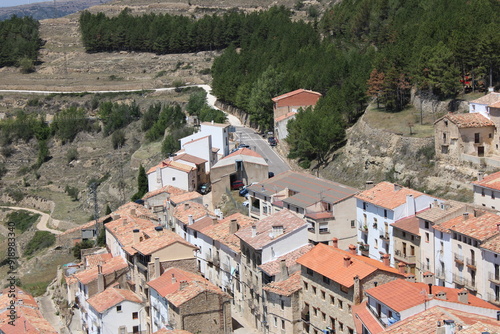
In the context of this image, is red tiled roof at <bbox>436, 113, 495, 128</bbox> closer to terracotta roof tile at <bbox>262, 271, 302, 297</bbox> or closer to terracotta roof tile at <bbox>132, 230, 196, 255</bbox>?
terracotta roof tile at <bbox>262, 271, 302, 297</bbox>

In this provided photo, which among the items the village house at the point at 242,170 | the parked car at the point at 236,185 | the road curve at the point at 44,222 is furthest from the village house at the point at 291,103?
the road curve at the point at 44,222

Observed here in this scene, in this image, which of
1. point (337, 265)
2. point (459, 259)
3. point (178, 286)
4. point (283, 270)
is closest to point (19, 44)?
point (178, 286)

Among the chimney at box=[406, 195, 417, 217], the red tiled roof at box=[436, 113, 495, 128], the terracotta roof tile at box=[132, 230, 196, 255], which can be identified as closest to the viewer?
the chimney at box=[406, 195, 417, 217]

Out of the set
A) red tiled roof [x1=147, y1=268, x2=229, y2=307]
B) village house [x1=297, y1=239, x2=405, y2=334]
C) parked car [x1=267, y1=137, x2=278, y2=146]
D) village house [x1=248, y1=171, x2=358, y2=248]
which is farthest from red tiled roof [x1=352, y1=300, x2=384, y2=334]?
parked car [x1=267, y1=137, x2=278, y2=146]

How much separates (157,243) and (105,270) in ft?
12.5

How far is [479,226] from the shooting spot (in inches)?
1463

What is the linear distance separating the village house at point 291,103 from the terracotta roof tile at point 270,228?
97.9 ft

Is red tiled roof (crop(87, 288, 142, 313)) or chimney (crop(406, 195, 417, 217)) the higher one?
chimney (crop(406, 195, 417, 217))

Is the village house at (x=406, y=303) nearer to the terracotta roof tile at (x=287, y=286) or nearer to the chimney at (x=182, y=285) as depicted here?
the terracotta roof tile at (x=287, y=286)

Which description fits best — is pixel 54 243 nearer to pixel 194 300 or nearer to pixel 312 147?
pixel 312 147

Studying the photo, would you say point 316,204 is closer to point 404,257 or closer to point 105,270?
point 404,257

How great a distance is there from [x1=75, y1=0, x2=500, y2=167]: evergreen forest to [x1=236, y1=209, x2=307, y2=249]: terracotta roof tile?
19.0m

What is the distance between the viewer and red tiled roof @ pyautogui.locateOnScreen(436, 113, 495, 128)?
169ft

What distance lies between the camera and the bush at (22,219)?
7769cm
